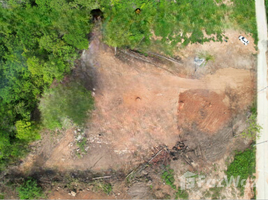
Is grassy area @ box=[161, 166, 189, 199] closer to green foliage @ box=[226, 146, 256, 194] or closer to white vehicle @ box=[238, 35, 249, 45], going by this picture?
green foliage @ box=[226, 146, 256, 194]

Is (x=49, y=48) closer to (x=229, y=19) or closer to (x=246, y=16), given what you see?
(x=229, y=19)

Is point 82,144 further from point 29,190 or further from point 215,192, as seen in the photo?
point 215,192

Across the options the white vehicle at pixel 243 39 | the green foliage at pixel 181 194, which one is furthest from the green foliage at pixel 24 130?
the white vehicle at pixel 243 39

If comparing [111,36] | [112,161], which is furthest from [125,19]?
[112,161]

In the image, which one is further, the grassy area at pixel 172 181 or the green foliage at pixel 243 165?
the green foliage at pixel 243 165

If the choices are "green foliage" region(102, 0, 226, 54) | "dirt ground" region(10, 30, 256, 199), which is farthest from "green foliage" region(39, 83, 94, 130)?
"green foliage" region(102, 0, 226, 54)

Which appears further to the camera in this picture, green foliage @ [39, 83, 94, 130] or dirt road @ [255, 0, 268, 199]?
dirt road @ [255, 0, 268, 199]

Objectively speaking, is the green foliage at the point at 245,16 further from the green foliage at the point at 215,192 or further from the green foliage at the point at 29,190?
the green foliage at the point at 29,190
